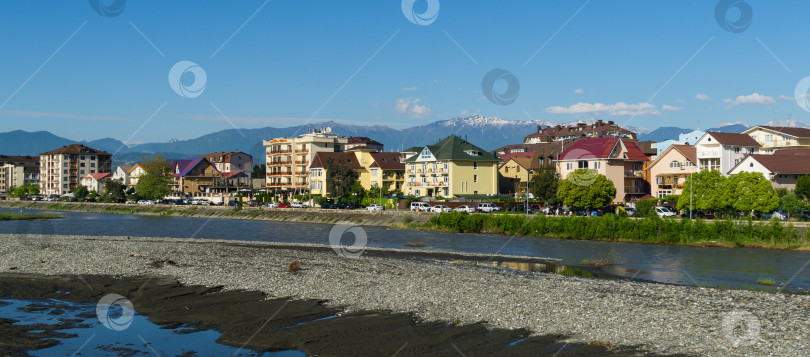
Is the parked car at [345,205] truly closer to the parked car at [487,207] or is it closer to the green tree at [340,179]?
the green tree at [340,179]

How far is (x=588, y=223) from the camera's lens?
4841cm

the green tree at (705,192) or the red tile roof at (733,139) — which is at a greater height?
the red tile roof at (733,139)

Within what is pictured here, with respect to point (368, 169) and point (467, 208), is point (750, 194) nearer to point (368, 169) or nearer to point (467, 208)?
point (467, 208)

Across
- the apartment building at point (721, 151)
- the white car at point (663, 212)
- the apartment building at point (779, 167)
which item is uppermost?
the apartment building at point (721, 151)

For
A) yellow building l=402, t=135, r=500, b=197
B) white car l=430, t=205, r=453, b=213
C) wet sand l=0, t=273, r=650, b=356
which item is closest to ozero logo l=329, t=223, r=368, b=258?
white car l=430, t=205, r=453, b=213

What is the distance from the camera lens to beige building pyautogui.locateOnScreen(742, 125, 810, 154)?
274ft

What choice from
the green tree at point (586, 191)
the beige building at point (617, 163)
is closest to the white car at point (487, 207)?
the green tree at point (586, 191)

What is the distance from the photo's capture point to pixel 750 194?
169 feet

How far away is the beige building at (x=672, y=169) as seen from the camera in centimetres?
7269

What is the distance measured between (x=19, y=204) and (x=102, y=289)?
119 m

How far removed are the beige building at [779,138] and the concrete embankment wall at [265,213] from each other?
158ft

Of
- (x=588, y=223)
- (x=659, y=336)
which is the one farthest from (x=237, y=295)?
(x=588, y=223)

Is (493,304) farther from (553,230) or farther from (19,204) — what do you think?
(19,204)

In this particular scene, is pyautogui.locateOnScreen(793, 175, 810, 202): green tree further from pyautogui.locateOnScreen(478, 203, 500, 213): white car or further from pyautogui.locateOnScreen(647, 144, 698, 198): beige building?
pyautogui.locateOnScreen(478, 203, 500, 213): white car
